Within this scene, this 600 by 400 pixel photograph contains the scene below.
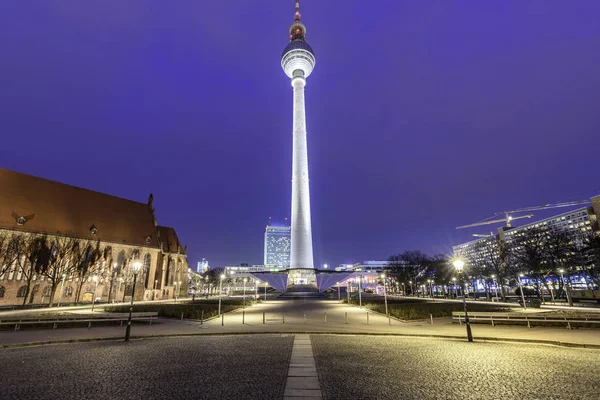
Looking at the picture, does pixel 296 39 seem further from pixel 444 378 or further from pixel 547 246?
pixel 444 378

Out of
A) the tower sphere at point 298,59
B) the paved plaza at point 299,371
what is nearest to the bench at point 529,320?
the paved plaza at point 299,371

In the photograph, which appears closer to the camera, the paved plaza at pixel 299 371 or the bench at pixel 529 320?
the paved plaza at pixel 299 371

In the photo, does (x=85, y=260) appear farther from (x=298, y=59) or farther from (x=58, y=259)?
(x=298, y=59)

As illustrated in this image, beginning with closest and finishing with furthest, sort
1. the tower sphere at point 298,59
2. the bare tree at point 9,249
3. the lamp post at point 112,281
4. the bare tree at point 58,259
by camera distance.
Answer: the bare tree at point 9,249 → the bare tree at point 58,259 → the lamp post at point 112,281 → the tower sphere at point 298,59

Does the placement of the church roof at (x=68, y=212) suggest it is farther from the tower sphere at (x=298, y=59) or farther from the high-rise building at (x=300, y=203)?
the tower sphere at (x=298, y=59)

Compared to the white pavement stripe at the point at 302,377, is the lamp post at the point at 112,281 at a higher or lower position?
higher

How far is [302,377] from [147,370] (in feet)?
18.3

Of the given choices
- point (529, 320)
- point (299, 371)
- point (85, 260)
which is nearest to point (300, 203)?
point (85, 260)

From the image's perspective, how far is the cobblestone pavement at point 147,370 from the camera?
812 centimetres

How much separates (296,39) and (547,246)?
10850 centimetres

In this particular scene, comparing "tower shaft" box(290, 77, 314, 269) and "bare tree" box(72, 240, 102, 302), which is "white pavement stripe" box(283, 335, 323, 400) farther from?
"tower shaft" box(290, 77, 314, 269)

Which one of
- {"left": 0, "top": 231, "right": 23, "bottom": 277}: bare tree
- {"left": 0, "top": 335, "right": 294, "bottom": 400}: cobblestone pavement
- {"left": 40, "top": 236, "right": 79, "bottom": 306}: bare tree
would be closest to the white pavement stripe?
{"left": 0, "top": 335, "right": 294, "bottom": 400}: cobblestone pavement

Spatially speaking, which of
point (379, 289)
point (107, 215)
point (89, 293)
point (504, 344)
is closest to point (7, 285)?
point (89, 293)

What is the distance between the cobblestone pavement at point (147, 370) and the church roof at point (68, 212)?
48.9 metres
